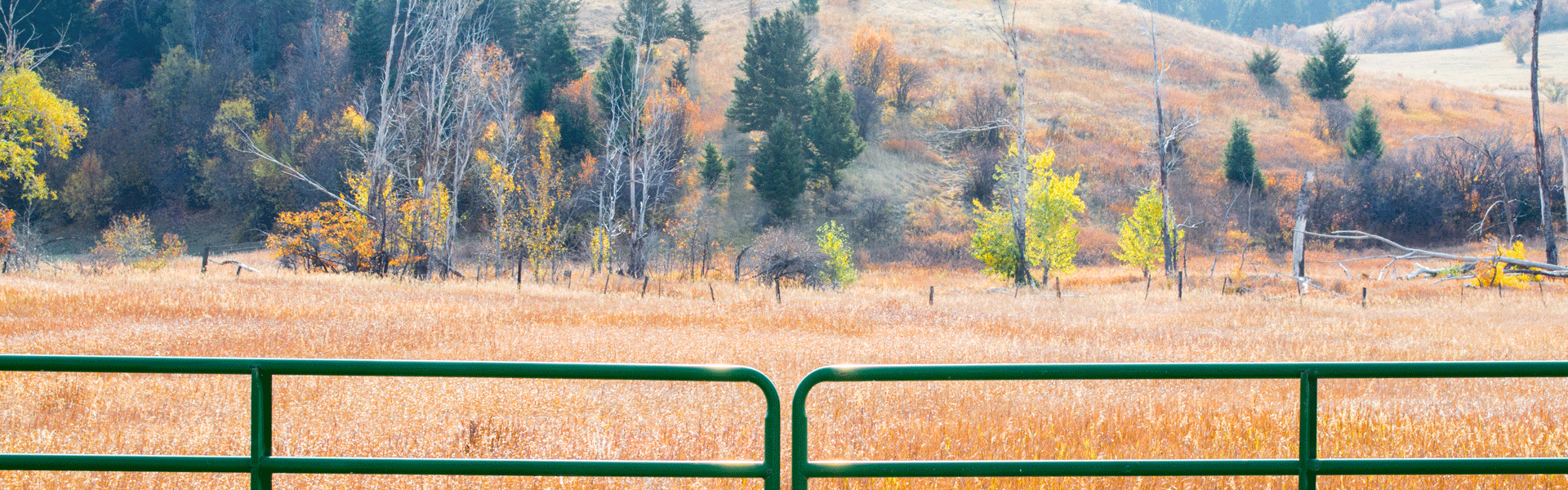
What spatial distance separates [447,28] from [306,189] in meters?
22.7

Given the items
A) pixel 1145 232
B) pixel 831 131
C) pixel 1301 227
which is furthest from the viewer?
pixel 831 131

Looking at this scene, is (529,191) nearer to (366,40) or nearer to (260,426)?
(366,40)

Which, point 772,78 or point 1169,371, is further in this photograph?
point 772,78

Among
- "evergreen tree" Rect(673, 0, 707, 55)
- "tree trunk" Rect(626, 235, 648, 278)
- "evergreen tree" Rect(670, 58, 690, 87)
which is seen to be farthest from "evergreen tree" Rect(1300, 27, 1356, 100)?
"tree trunk" Rect(626, 235, 648, 278)

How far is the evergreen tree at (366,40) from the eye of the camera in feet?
160

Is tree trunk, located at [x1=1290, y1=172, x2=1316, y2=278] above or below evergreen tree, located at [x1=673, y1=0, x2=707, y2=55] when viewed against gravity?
below

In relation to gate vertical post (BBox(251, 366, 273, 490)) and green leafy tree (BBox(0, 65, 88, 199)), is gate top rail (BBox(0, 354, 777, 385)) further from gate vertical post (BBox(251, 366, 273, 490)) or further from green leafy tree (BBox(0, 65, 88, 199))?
green leafy tree (BBox(0, 65, 88, 199))

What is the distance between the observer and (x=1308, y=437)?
112 inches

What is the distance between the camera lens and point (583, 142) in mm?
44531

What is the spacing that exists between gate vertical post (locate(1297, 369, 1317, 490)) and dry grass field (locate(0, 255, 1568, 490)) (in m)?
1.97

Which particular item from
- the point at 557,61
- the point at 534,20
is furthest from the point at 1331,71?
the point at 534,20

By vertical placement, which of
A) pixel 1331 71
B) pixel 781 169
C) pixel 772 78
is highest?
pixel 1331 71

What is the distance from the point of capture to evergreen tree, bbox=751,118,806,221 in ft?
137

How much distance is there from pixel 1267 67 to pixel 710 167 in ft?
138
